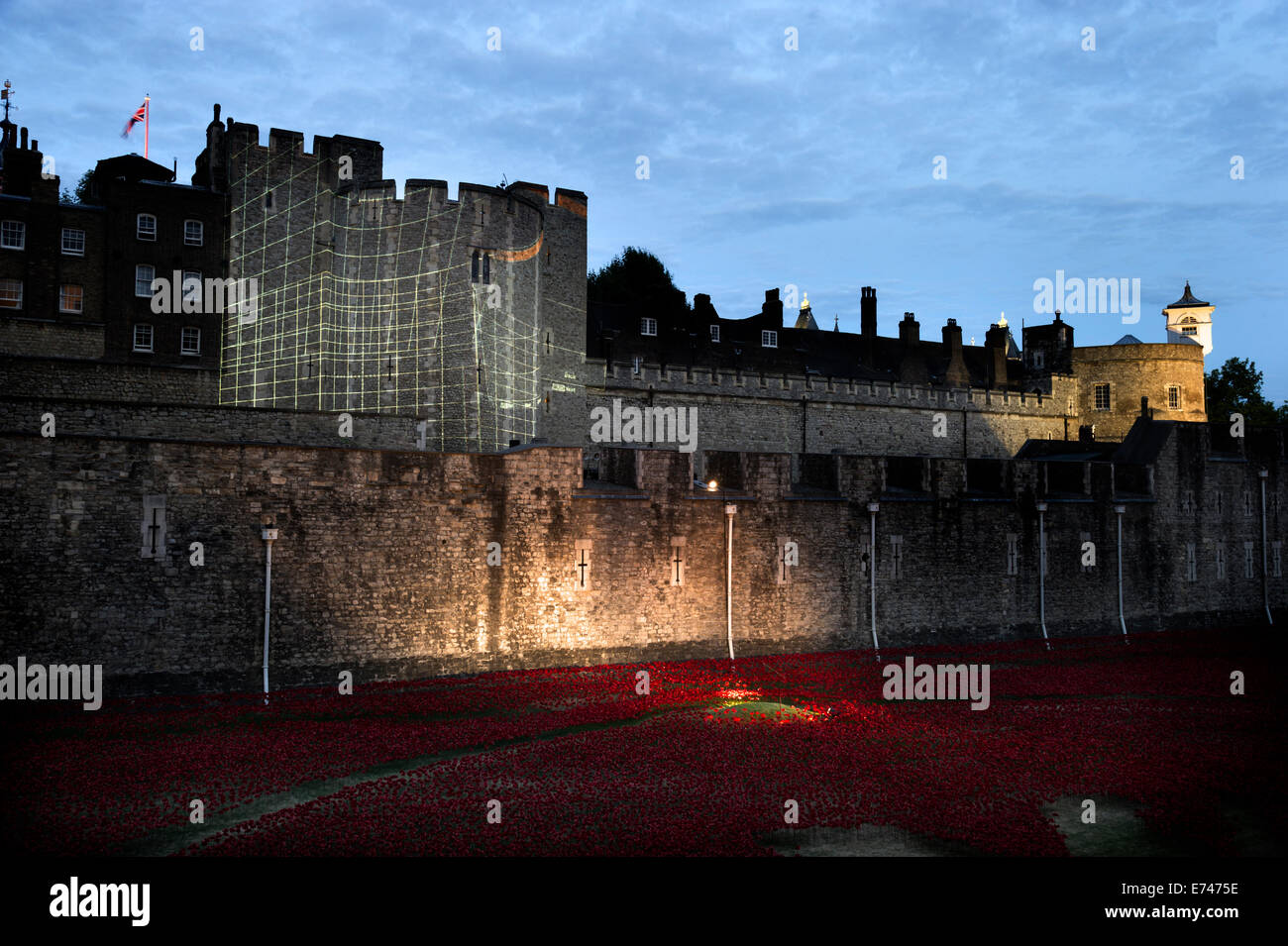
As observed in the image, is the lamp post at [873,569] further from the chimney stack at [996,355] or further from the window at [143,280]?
the chimney stack at [996,355]

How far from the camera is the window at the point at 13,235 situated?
32.8 metres

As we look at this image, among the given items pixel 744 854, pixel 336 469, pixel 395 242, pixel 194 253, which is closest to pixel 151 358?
pixel 194 253

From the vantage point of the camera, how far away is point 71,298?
3347cm

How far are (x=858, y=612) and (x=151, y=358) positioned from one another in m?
25.0

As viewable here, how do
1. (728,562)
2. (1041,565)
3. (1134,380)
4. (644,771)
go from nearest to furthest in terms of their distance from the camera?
(644,771) < (728,562) < (1041,565) < (1134,380)

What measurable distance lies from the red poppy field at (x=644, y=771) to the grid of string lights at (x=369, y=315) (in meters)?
13.0

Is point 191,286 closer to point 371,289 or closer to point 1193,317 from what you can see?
point 371,289

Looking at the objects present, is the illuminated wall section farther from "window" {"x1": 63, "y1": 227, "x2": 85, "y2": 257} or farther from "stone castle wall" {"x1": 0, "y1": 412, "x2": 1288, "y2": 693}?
"stone castle wall" {"x1": 0, "y1": 412, "x2": 1288, "y2": 693}

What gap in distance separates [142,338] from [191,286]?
2457 mm

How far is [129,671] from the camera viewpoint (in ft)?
57.9

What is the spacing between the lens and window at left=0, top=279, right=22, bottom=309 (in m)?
32.6

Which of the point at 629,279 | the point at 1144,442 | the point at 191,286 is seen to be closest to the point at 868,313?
the point at 629,279

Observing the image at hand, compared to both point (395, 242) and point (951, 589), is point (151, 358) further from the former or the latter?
point (951, 589)

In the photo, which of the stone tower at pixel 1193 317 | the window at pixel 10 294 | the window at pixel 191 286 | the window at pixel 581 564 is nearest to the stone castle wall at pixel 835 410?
the window at pixel 191 286
